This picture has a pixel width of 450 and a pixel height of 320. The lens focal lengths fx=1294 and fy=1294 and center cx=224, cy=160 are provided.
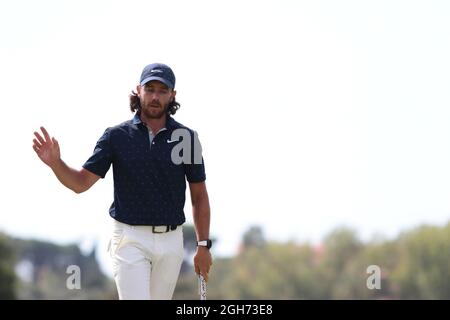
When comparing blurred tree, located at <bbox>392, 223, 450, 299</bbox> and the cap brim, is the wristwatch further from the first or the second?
blurred tree, located at <bbox>392, 223, 450, 299</bbox>

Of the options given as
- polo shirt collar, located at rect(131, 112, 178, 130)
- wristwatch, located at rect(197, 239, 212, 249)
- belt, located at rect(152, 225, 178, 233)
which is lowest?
wristwatch, located at rect(197, 239, 212, 249)

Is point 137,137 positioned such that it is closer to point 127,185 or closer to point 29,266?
point 127,185

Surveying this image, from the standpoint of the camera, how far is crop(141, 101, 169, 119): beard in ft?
37.3

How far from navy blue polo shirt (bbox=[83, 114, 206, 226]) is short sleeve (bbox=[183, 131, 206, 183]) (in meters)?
0.09

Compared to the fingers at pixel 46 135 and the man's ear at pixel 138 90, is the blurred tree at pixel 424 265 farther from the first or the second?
the fingers at pixel 46 135

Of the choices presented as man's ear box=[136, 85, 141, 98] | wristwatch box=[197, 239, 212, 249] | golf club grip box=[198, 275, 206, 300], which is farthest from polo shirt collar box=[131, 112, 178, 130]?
golf club grip box=[198, 275, 206, 300]

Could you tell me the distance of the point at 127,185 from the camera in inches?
444

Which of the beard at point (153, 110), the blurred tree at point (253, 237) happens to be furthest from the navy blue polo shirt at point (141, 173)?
the blurred tree at point (253, 237)

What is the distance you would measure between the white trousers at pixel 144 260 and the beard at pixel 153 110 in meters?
0.99

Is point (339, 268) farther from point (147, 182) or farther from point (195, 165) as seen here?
point (147, 182)

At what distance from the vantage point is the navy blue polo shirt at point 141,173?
442 inches

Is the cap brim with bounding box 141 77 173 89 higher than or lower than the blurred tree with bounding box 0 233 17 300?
lower

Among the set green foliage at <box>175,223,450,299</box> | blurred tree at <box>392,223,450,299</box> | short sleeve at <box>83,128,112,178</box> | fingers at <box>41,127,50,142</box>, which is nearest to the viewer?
fingers at <box>41,127,50,142</box>
